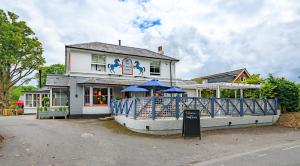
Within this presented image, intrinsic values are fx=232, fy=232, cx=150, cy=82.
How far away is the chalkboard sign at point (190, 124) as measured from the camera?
11109 millimetres

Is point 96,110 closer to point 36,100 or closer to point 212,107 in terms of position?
point 212,107

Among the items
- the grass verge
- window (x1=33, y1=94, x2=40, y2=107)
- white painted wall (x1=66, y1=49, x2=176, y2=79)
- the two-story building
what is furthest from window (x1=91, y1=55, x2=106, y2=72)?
the grass verge

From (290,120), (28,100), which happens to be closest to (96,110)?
(28,100)

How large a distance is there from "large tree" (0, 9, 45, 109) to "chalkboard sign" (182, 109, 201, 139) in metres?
24.0

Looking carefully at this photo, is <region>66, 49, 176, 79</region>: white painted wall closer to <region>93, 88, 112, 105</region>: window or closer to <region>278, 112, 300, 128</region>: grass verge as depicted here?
<region>93, 88, 112, 105</region>: window

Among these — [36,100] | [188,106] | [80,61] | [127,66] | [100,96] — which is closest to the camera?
[188,106]

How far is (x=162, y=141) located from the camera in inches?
407

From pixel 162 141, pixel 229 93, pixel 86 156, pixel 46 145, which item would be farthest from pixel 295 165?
pixel 229 93

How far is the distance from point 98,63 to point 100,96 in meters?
3.00

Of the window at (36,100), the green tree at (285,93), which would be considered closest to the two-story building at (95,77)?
the window at (36,100)

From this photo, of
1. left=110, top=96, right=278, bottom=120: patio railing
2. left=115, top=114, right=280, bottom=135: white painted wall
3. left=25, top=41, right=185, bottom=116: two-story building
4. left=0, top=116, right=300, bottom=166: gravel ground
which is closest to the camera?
left=0, top=116, right=300, bottom=166: gravel ground

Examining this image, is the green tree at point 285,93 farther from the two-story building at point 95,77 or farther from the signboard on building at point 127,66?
the signboard on building at point 127,66

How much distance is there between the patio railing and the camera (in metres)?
12.2

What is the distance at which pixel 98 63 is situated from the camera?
20672 millimetres
